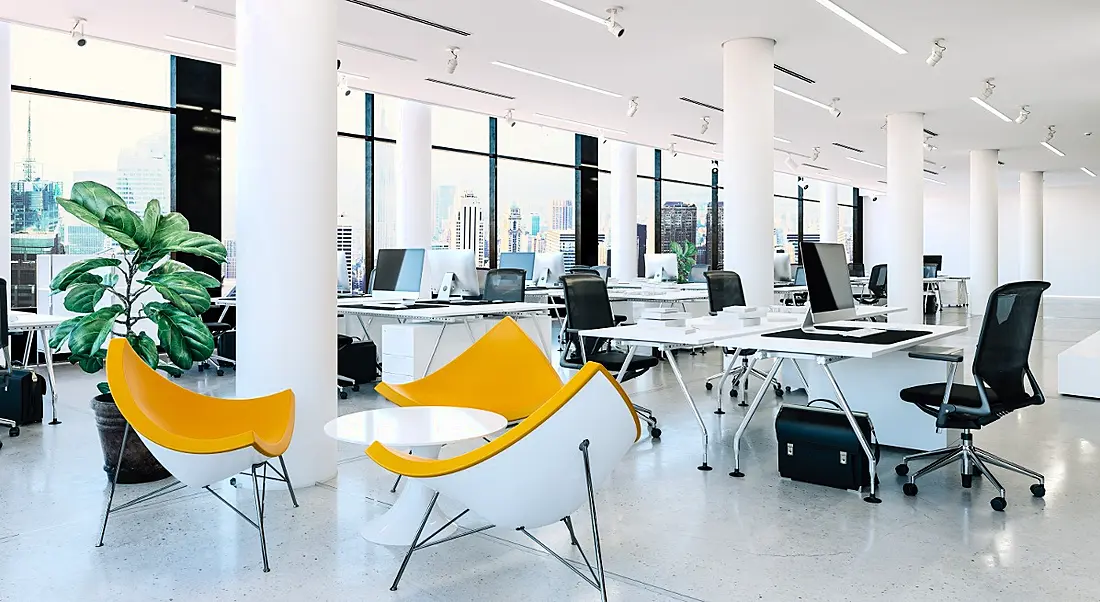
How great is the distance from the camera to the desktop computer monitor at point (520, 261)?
10.5 m

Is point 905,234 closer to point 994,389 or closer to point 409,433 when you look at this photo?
point 994,389

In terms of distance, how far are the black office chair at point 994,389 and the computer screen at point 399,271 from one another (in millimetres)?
4228

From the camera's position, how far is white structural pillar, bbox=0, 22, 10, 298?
313 inches

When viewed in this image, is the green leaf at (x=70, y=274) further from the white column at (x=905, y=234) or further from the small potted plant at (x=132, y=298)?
the white column at (x=905, y=234)

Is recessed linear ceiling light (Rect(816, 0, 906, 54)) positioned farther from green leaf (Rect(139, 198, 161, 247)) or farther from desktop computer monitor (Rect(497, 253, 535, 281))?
green leaf (Rect(139, 198, 161, 247))

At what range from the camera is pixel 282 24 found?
13.0ft

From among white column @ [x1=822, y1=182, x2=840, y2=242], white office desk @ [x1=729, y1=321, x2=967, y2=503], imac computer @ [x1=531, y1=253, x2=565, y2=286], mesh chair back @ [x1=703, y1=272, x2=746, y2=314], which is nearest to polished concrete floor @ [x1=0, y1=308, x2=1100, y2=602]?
white office desk @ [x1=729, y1=321, x2=967, y2=503]

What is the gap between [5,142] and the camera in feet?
26.2

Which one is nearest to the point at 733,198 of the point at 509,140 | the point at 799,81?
the point at 799,81

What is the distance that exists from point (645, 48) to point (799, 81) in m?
2.49

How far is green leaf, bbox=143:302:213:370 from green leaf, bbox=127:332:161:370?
0.19 ft

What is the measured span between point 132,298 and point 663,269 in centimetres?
882

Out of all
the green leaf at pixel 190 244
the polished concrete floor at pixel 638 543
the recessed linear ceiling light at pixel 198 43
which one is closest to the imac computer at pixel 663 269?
the recessed linear ceiling light at pixel 198 43

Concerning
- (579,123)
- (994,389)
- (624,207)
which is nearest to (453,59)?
(579,123)
